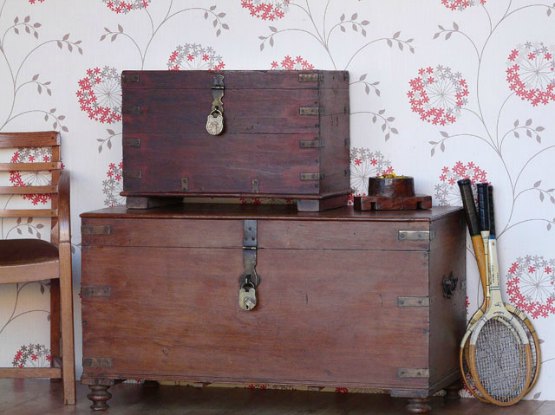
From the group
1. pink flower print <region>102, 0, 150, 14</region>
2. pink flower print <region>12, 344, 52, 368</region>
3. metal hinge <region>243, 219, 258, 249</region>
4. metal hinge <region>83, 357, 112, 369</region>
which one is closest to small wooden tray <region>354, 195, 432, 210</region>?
metal hinge <region>243, 219, 258, 249</region>

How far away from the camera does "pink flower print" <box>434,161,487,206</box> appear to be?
3777mm

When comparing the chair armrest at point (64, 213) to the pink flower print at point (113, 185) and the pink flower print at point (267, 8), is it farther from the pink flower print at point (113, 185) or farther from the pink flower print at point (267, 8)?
the pink flower print at point (267, 8)

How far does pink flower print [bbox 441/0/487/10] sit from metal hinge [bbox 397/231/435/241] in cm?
85

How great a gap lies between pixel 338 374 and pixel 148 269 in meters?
0.71

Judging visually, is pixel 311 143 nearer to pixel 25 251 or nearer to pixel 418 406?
pixel 418 406

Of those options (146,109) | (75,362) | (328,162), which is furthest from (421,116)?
(75,362)

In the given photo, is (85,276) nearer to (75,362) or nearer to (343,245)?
(75,362)

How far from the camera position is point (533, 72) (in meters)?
3.71

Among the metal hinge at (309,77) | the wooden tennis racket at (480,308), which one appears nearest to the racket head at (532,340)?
the wooden tennis racket at (480,308)

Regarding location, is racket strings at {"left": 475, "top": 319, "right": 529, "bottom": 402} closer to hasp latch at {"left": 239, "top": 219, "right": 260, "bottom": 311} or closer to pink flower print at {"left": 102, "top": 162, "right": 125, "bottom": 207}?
hasp latch at {"left": 239, "top": 219, "right": 260, "bottom": 311}

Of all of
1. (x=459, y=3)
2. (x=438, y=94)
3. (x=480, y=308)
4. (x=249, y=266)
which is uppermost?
(x=459, y=3)

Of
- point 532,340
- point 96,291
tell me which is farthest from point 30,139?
point 532,340

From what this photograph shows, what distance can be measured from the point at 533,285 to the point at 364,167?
2.36ft

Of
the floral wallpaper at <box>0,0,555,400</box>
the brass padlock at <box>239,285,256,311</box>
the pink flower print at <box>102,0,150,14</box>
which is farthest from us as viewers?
the pink flower print at <box>102,0,150,14</box>
